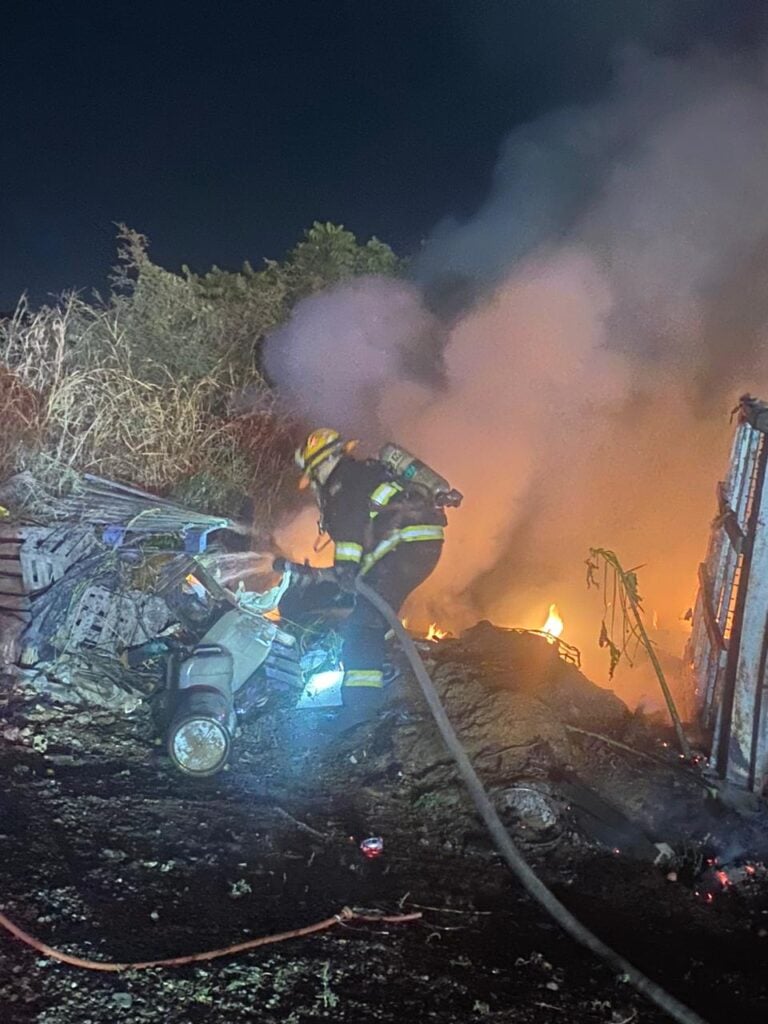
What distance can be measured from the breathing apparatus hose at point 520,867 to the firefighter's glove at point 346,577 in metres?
0.05

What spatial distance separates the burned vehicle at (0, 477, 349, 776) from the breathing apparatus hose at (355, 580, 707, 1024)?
0.62 m

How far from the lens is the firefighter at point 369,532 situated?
5.77m

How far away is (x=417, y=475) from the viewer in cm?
604

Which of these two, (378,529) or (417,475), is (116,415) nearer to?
(378,529)

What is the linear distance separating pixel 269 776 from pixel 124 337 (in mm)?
5127

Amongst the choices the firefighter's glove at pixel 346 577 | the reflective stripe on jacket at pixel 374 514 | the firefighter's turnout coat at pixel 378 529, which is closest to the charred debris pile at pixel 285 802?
the firefighter's glove at pixel 346 577

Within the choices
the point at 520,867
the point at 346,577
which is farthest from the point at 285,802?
the point at 346,577

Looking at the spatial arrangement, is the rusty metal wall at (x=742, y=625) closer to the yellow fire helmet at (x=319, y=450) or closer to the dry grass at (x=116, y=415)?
the yellow fire helmet at (x=319, y=450)

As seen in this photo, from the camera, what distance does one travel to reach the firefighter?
18.9 feet

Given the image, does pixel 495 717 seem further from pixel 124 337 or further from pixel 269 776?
pixel 124 337

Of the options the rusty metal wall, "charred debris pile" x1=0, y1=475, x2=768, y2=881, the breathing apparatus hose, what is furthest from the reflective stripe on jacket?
the rusty metal wall

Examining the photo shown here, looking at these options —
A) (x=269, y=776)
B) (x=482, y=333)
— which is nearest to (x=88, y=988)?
(x=269, y=776)

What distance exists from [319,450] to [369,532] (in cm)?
73

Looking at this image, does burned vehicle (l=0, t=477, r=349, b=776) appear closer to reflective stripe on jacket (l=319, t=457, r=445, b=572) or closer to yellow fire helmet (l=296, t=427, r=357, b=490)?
reflective stripe on jacket (l=319, t=457, r=445, b=572)
